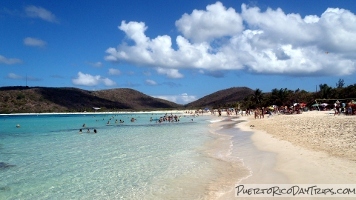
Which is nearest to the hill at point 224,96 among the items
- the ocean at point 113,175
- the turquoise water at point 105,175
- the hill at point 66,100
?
the hill at point 66,100

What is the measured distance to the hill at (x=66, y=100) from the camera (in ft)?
400

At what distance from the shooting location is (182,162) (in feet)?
41.0

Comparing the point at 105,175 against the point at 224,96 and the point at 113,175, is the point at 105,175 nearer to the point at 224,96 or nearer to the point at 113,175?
the point at 113,175

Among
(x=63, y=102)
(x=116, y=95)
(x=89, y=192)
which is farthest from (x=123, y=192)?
(x=116, y=95)

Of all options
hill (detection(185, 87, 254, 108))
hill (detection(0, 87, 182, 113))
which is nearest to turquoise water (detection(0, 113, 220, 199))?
hill (detection(0, 87, 182, 113))

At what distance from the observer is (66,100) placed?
479 ft

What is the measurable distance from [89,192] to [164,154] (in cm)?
658

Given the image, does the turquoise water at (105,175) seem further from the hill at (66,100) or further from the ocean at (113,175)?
the hill at (66,100)

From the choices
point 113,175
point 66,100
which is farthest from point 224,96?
point 113,175

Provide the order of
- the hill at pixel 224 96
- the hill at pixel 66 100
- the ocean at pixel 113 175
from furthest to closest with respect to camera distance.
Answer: the hill at pixel 224 96 → the hill at pixel 66 100 → the ocean at pixel 113 175

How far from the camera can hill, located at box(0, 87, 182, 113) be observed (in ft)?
400

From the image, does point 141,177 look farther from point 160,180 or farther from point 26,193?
point 26,193

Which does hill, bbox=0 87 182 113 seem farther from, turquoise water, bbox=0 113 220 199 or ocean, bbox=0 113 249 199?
ocean, bbox=0 113 249 199

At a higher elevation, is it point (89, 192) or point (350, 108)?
point (350, 108)
